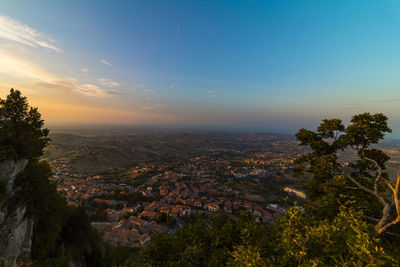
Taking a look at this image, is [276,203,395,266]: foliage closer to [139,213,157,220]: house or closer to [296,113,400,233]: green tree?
[296,113,400,233]: green tree

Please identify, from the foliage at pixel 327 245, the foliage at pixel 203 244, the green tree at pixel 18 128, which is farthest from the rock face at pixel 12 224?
the foliage at pixel 327 245

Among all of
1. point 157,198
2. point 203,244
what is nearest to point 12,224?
point 203,244

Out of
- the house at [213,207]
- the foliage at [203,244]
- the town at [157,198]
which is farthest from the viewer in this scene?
the house at [213,207]

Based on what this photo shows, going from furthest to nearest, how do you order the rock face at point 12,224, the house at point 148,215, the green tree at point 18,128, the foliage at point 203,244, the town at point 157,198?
the house at point 148,215 < the town at point 157,198 < the green tree at point 18,128 < the rock face at point 12,224 < the foliage at point 203,244

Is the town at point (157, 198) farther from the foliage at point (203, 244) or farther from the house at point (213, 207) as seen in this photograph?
the foliage at point (203, 244)

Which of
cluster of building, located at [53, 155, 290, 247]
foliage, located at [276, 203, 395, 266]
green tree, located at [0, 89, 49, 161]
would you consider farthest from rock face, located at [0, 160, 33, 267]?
foliage, located at [276, 203, 395, 266]

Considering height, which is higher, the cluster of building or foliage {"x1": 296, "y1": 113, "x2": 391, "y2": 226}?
foliage {"x1": 296, "y1": 113, "x2": 391, "y2": 226}

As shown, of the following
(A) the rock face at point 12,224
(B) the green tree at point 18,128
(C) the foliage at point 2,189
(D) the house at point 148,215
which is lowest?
(D) the house at point 148,215

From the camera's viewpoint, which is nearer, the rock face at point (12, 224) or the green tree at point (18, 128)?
the rock face at point (12, 224)
